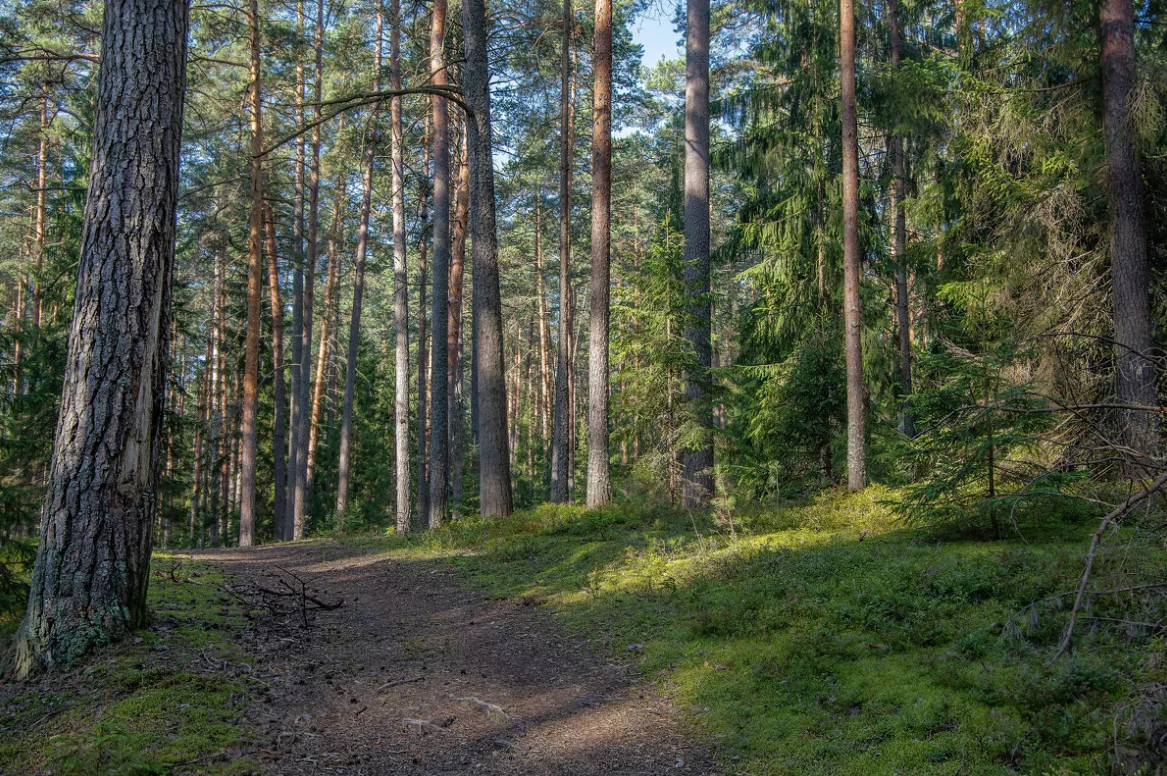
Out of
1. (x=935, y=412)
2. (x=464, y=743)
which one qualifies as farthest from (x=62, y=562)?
(x=935, y=412)

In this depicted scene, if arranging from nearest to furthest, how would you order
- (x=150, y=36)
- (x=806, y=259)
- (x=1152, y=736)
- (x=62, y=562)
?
(x=1152, y=736)
(x=62, y=562)
(x=150, y=36)
(x=806, y=259)

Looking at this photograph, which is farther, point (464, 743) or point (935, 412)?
point (935, 412)

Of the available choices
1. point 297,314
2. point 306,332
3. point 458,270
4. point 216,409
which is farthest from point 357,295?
point 216,409

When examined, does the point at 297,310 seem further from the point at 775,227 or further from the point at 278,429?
the point at 775,227

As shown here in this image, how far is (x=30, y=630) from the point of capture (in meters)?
5.01

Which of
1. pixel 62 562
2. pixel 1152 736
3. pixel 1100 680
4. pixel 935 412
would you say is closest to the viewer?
pixel 1152 736

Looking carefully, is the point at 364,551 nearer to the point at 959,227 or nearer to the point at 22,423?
the point at 22,423

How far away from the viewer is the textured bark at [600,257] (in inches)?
512

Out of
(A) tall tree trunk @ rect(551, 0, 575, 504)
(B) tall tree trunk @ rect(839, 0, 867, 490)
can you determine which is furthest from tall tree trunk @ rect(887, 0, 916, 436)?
(A) tall tree trunk @ rect(551, 0, 575, 504)

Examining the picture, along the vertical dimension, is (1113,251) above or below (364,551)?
above

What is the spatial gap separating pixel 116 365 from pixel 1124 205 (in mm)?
12800

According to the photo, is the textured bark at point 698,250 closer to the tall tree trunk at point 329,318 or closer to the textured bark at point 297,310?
the textured bark at point 297,310

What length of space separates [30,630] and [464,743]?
326 centimetres

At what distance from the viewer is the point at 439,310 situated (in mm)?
16906
